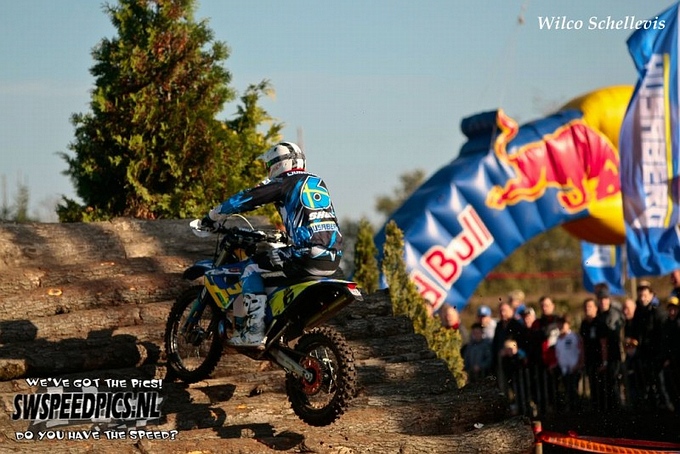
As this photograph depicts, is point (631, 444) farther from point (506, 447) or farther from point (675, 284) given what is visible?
point (675, 284)

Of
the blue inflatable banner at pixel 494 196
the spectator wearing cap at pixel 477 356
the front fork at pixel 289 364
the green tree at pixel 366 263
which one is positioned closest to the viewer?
the front fork at pixel 289 364

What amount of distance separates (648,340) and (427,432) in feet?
19.5

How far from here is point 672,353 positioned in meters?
13.7

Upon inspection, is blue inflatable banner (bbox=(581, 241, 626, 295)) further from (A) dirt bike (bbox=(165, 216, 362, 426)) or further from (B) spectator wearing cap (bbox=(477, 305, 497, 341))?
(A) dirt bike (bbox=(165, 216, 362, 426))

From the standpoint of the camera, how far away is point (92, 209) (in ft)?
47.1

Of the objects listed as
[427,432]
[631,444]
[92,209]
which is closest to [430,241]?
[92,209]

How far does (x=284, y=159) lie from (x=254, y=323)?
138 centimetres

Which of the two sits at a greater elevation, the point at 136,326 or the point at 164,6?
the point at 164,6

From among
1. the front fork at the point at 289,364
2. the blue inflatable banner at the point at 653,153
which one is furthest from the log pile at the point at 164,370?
the blue inflatable banner at the point at 653,153

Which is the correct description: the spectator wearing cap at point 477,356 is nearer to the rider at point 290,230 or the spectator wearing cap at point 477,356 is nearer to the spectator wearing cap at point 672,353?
the spectator wearing cap at point 672,353

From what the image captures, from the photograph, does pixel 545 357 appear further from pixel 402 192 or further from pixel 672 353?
pixel 402 192

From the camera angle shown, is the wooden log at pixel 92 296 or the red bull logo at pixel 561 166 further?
the red bull logo at pixel 561 166

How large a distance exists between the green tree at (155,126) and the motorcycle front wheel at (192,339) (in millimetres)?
4560

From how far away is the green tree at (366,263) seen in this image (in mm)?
14242
